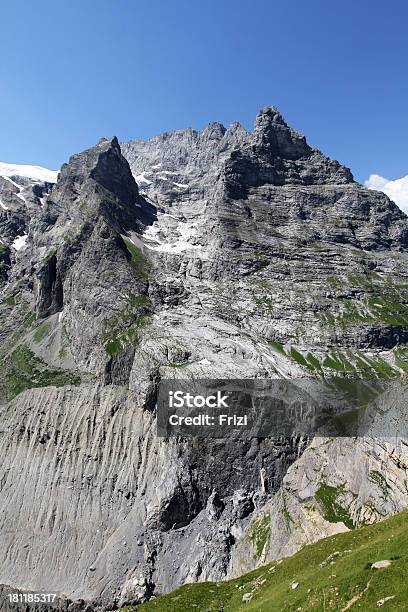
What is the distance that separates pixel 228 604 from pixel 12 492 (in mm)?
84295

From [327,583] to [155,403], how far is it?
80.4 metres

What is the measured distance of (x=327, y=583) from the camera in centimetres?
2658

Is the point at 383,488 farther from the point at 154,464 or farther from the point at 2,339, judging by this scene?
the point at 2,339

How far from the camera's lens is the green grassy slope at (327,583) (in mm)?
22672

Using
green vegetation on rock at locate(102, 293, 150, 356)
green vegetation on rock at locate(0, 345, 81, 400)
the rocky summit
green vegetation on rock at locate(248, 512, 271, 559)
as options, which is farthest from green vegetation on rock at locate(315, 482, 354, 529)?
green vegetation on rock at locate(0, 345, 81, 400)

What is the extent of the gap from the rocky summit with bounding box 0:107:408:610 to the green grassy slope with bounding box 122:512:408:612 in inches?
629

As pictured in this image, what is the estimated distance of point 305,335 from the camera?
159750mm

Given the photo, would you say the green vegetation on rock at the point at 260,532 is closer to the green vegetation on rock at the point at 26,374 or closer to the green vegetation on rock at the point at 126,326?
the green vegetation on rock at the point at 126,326

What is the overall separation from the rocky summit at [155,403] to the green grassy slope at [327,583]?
1596 cm

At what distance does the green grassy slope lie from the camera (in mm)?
22672

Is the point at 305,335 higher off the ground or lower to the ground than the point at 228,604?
higher

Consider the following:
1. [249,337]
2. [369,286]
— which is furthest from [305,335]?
[369,286]

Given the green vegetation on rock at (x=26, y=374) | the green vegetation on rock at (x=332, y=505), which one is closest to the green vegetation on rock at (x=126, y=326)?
the green vegetation on rock at (x=26, y=374)

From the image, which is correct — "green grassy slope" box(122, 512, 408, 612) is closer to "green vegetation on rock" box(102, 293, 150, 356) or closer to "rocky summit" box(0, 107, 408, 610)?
"rocky summit" box(0, 107, 408, 610)
